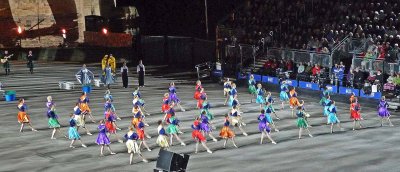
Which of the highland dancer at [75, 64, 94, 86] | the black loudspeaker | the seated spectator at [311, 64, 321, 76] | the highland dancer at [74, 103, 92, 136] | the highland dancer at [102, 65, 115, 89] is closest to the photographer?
the black loudspeaker

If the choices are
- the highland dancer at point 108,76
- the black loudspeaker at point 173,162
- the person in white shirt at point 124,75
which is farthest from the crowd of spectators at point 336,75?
the black loudspeaker at point 173,162

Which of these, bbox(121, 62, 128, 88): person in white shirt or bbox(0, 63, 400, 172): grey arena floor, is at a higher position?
bbox(121, 62, 128, 88): person in white shirt

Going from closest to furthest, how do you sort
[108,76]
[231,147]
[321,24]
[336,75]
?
[231,147], [336,75], [108,76], [321,24]

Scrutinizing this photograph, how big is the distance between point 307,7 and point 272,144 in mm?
21074

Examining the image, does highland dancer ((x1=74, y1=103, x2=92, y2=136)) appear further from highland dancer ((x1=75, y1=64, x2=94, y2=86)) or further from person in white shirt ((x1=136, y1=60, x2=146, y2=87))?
person in white shirt ((x1=136, y1=60, x2=146, y2=87))

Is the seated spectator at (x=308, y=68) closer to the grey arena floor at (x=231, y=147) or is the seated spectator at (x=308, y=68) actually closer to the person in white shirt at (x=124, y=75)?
the grey arena floor at (x=231, y=147)

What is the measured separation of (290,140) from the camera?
2759 cm

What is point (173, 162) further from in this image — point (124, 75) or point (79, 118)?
point (124, 75)

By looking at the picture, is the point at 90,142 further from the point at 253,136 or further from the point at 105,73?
the point at 105,73

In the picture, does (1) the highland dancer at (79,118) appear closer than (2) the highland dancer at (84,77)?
Yes

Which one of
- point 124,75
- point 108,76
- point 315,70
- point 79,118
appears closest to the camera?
point 79,118

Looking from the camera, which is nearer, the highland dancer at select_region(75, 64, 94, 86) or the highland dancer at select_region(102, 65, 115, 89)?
the highland dancer at select_region(75, 64, 94, 86)

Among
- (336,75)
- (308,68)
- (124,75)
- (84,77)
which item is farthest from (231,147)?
(84,77)

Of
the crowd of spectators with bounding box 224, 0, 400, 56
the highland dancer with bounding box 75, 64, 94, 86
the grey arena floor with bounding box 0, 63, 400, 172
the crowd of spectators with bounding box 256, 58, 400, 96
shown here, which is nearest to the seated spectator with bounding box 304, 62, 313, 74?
the crowd of spectators with bounding box 256, 58, 400, 96
